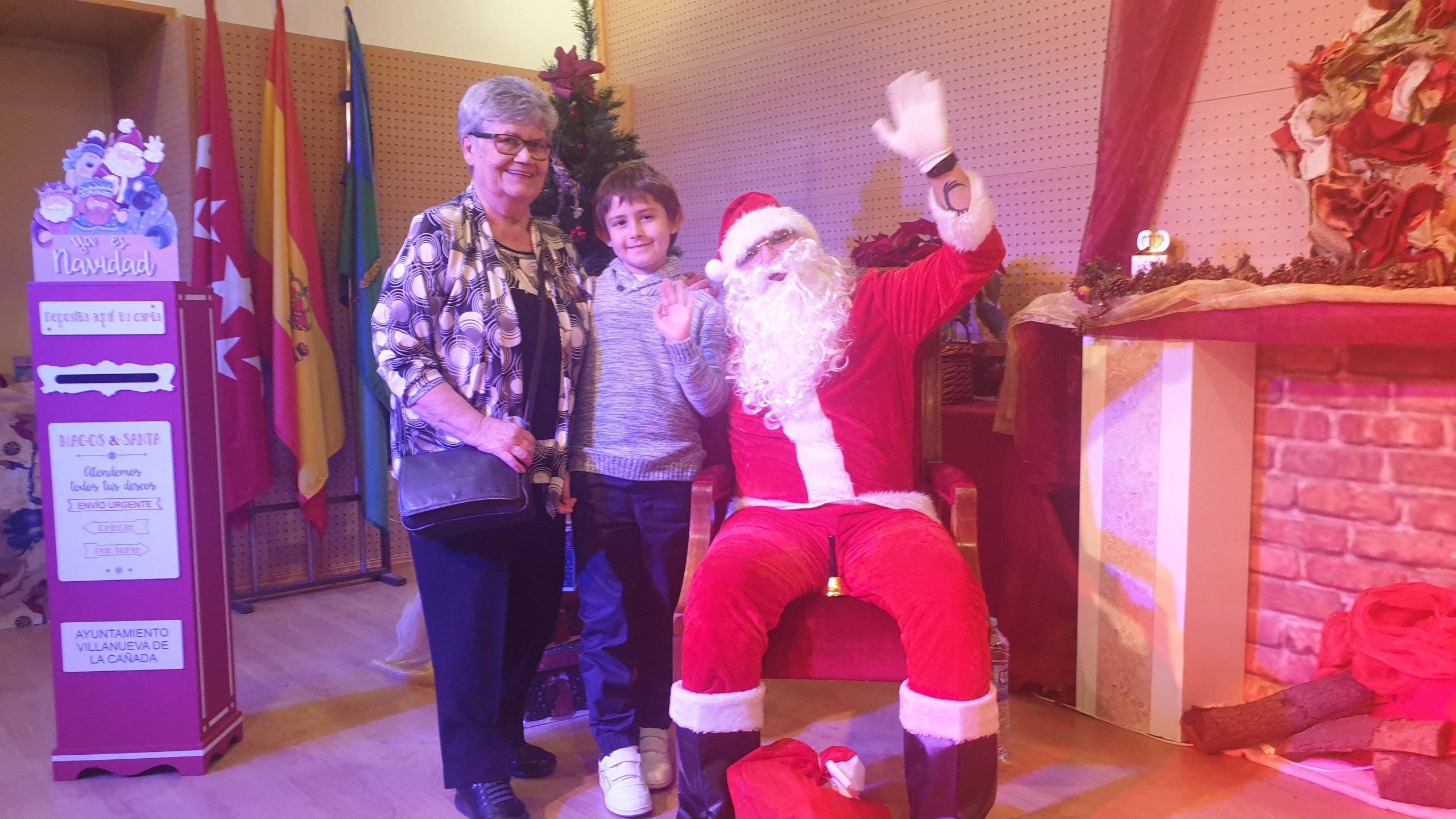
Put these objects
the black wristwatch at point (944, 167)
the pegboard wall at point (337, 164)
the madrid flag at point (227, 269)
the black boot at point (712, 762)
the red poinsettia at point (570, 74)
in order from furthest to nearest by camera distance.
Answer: the pegboard wall at point (337, 164) < the madrid flag at point (227, 269) < the red poinsettia at point (570, 74) < the black wristwatch at point (944, 167) < the black boot at point (712, 762)

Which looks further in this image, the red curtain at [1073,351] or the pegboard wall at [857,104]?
the pegboard wall at [857,104]

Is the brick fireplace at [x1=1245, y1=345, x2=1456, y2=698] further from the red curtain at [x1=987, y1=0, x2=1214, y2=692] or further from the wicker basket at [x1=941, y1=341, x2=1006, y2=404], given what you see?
the wicker basket at [x1=941, y1=341, x2=1006, y2=404]

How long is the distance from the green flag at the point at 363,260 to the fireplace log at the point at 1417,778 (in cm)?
335

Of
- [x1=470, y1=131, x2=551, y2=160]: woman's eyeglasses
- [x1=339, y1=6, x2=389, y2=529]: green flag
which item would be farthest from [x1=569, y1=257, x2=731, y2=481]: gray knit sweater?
[x1=339, y1=6, x2=389, y2=529]: green flag

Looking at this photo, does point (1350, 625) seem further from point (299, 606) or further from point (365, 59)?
point (365, 59)

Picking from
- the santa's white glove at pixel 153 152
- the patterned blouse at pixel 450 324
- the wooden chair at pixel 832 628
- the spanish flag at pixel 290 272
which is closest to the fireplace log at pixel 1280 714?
the wooden chair at pixel 832 628

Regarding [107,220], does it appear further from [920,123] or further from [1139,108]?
[1139,108]

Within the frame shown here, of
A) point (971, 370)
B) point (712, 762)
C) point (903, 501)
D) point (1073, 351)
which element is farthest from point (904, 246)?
point (712, 762)

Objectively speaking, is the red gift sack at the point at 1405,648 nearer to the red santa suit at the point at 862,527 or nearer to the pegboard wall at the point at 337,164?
the red santa suit at the point at 862,527

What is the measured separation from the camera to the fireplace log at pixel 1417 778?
1985 mm

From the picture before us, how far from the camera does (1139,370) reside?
244 centimetres

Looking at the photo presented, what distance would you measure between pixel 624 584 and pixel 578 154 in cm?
159

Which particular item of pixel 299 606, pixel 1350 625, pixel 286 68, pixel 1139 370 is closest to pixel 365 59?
pixel 286 68

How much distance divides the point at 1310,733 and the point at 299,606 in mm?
3398
